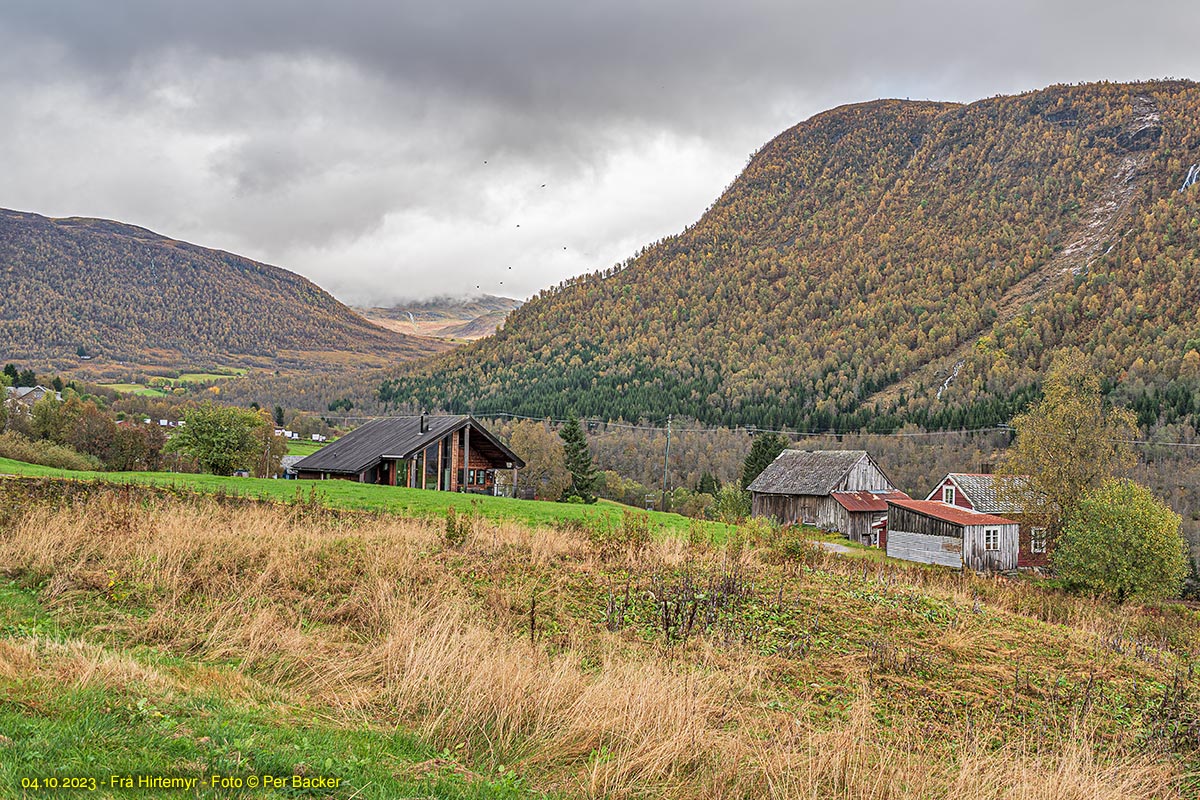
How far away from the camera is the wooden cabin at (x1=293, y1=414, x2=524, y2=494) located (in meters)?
34.9

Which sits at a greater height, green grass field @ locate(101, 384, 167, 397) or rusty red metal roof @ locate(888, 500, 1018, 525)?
green grass field @ locate(101, 384, 167, 397)

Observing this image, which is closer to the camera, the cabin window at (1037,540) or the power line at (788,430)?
the cabin window at (1037,540)

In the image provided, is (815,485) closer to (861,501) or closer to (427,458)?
(861,501)

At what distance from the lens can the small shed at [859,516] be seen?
5381cm

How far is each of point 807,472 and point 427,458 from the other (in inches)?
1343

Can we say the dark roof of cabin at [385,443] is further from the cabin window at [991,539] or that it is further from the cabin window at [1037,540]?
the cabin window at [1037,540]

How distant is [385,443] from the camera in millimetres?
36969

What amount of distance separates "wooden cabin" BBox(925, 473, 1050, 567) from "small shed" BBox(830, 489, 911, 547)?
6261mm

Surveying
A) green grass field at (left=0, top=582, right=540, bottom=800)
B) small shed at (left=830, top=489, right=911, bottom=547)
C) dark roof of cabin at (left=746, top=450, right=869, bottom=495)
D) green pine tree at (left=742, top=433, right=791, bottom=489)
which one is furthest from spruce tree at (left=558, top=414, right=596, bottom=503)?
green grass field at (left=0, top=582, right=540, bottom=800)

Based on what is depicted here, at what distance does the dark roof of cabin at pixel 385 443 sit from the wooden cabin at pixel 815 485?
2765cm

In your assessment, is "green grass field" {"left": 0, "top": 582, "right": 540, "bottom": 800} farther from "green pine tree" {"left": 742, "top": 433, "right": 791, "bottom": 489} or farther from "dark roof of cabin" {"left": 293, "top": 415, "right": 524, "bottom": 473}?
"green pine tree" {"left": 742, "top": 433, "right": 791, "bottom": 489}

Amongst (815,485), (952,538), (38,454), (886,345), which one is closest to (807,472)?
(815,485)

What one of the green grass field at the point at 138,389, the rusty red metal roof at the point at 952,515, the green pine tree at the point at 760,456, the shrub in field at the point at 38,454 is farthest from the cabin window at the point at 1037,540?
the green grass field at the point at 138,389

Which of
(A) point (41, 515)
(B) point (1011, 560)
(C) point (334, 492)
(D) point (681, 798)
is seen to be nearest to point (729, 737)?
(D) point (681, 798)
